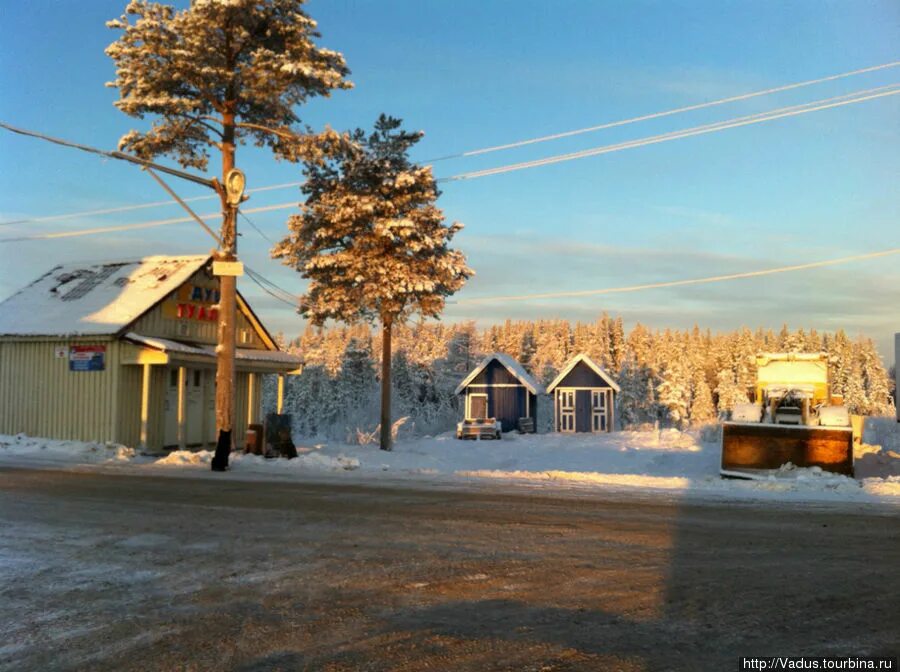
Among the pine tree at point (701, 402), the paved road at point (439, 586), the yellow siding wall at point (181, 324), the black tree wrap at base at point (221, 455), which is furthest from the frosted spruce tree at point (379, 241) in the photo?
the pine tree at point (701, 402)

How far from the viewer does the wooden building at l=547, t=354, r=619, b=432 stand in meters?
47.7

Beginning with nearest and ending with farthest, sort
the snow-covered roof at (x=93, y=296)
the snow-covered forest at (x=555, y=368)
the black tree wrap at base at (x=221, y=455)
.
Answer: the black tree wrap at base at (x=221, y=455), the snow-covered roof at (x=93, y=296), the snow-covered forest at (x=555, y=368)

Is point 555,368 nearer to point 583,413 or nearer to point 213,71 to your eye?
point 583,413

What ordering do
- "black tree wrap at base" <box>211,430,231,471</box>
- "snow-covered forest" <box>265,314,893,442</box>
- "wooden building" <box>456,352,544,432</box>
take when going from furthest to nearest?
"snow-covered forest" <box>265,314,893,442</box> → "wooden building" <box>456,352,544,432</box> → "black tree wrap at base" <box>211,430,231,471</box>

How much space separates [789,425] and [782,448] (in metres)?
0.54

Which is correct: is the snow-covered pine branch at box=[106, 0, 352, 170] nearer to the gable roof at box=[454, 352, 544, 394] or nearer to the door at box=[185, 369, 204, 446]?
the door at box=[185, 369, 204, 446]

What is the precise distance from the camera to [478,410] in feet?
161

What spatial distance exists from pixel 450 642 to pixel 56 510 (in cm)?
753

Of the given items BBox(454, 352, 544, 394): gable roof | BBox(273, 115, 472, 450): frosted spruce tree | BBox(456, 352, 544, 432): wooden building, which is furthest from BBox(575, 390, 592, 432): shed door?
BBox(273, 115, 472, 450): frosted spruce tree

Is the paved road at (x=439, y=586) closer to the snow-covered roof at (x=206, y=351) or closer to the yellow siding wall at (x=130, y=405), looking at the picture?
the snow-covered roof at (x=206, y=351)

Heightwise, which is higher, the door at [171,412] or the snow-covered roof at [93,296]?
the snow-covered roof at [93,296]

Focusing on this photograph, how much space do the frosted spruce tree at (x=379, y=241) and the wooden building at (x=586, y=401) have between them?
65.7ft

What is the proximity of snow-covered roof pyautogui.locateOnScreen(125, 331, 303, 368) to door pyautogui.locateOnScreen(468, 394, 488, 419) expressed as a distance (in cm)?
2085

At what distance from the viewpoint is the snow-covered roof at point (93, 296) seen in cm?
2430
